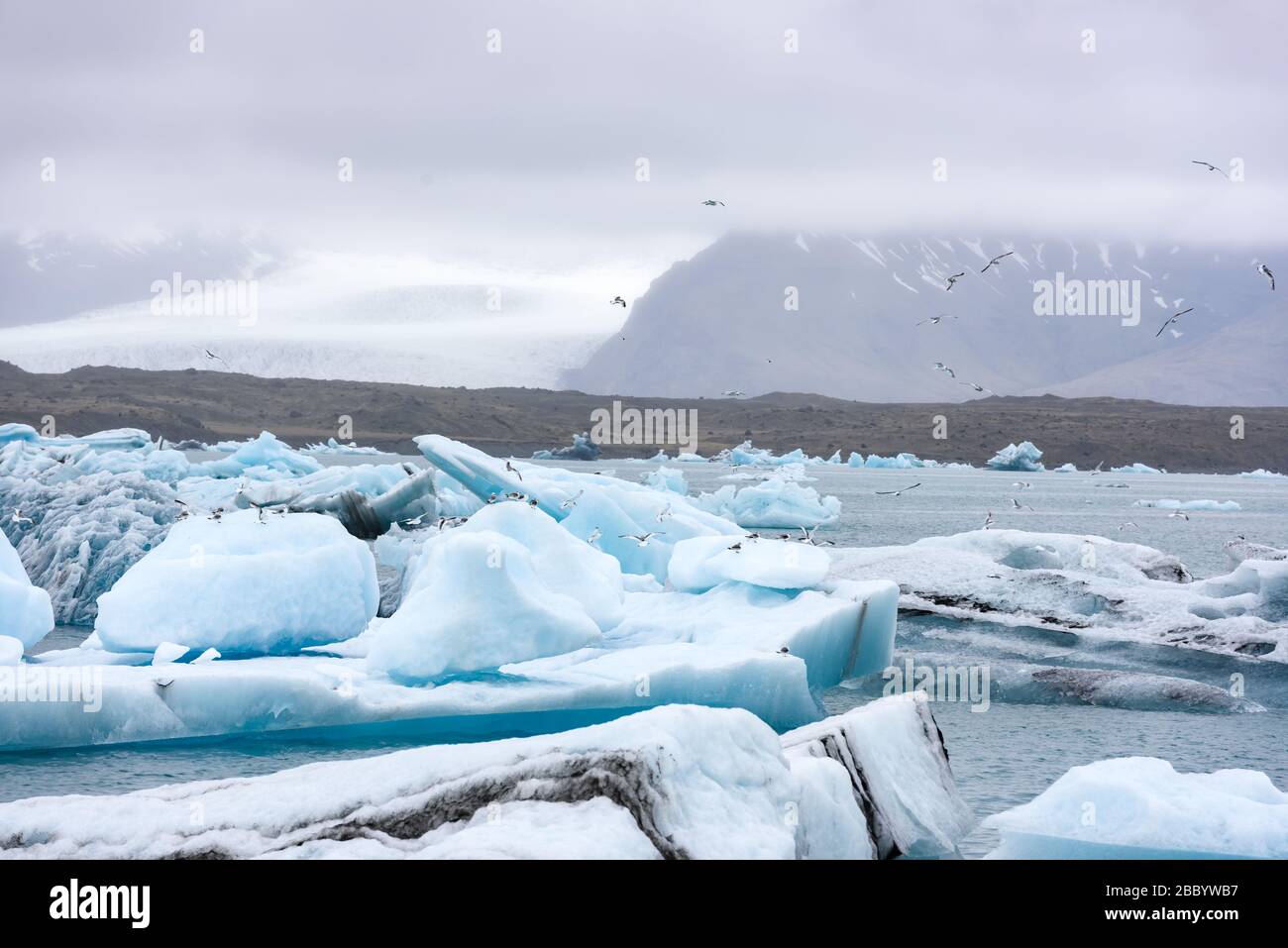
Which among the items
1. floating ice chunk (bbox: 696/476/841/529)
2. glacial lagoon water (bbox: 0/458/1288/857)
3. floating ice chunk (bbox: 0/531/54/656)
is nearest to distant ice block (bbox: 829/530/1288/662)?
glacial lagoon water (bbox: 0/458/1288/857)

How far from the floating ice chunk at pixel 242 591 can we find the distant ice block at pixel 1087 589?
20.3ft

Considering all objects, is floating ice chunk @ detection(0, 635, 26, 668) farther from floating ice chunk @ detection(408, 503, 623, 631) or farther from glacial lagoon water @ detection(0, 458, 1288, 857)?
floating ice chunk @ detection(408, 503, 623, 631)

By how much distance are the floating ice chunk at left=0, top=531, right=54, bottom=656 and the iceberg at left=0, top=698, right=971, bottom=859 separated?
7005 mm

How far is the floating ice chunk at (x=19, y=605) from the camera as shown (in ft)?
37.3

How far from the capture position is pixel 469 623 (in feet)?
33.6

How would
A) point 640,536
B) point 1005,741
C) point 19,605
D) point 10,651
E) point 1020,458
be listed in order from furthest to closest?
point 1020,458 → point 640,536 → point 19,605 → point 10,651 → point 1005,741

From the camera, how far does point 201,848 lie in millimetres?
4652

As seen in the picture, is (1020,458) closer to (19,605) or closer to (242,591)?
(242,591)

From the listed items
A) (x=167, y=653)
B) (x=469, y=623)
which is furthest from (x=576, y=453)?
(x=469, y=623)

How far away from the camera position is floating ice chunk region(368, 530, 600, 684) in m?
10.2

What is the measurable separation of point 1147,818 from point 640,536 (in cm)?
940
